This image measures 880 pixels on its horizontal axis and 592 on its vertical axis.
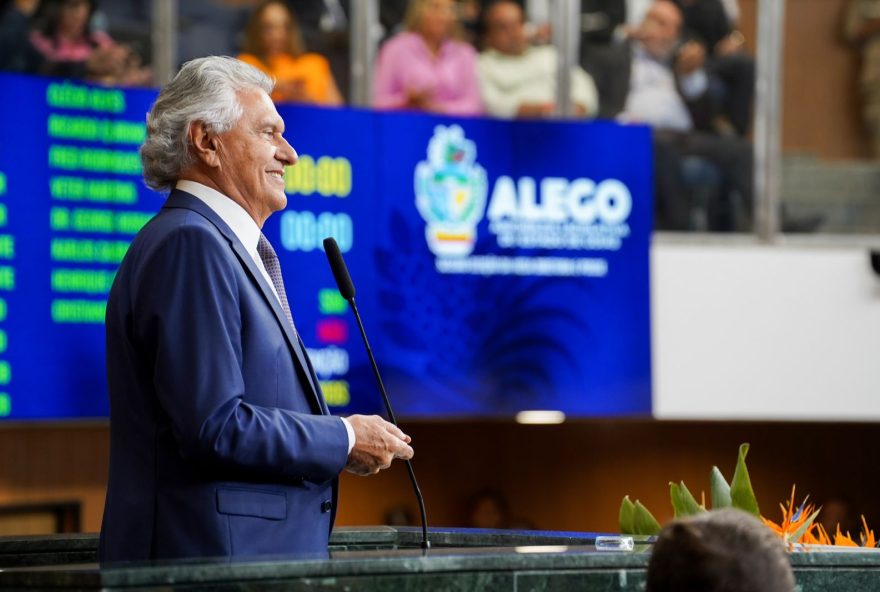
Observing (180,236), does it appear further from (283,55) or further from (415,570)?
(283,55)

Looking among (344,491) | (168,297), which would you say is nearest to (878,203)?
(344,491)

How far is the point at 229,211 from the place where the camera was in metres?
2.45

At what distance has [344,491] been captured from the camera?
952 cm

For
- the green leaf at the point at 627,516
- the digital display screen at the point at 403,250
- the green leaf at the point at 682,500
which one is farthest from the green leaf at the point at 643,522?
the digital display screen at the point at 403,250

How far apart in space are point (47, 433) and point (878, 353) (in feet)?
14.4

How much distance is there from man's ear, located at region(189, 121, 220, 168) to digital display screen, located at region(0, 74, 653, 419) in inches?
162

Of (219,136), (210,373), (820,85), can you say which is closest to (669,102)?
(820,85)

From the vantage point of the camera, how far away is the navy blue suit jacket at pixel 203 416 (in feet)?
7.27

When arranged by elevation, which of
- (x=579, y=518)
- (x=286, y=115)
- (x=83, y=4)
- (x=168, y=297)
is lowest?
(x=579, y=518)

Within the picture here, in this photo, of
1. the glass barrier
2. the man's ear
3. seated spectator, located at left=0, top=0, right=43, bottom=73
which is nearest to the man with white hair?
the man's ear

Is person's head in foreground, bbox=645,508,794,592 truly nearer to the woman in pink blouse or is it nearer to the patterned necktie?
the patterned necktie

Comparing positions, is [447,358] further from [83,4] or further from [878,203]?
[878,203]

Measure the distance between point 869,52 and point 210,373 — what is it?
7.24 metres

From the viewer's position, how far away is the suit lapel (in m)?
2.37
